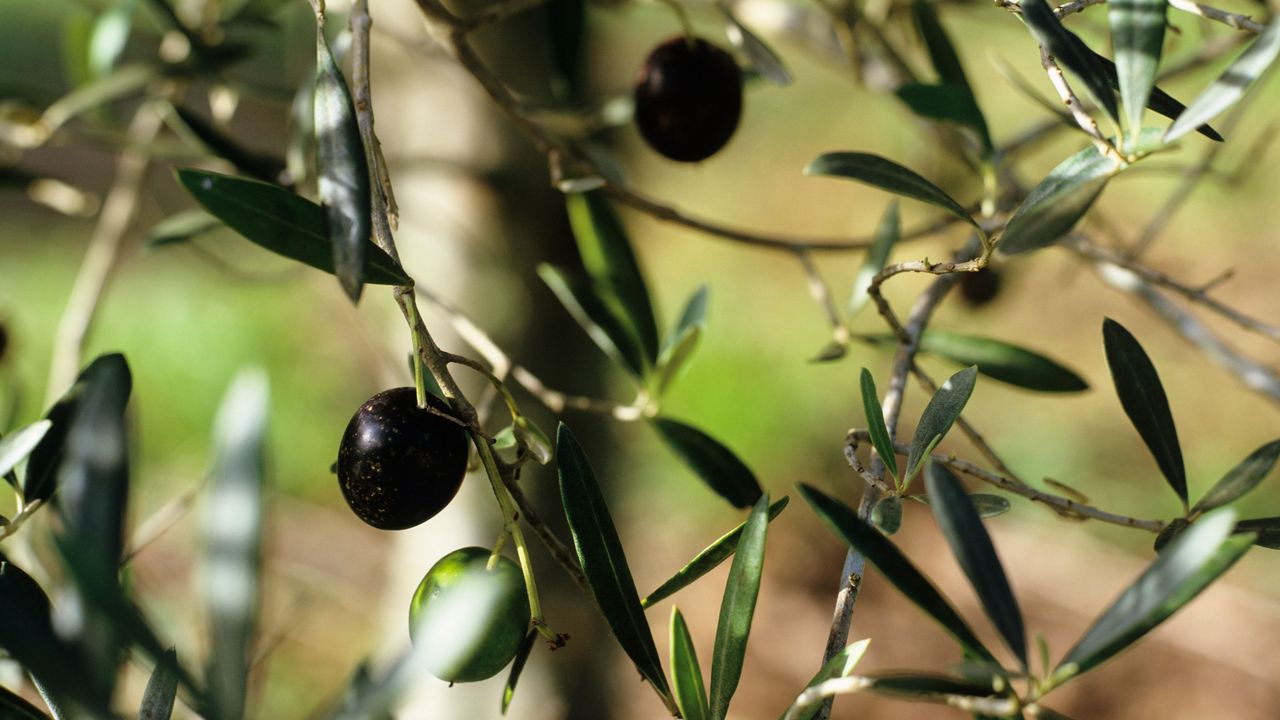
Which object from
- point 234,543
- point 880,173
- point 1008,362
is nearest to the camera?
point 234,543

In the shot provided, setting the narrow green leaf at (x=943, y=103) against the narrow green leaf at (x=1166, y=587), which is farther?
the narrow green leaf at (x=943, y=103)

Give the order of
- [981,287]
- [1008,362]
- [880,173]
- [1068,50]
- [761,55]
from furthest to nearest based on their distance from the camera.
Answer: [981,287] < [1008,362] < [761,55] < [880,173] < [1068,50]

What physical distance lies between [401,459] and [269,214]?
142 mm

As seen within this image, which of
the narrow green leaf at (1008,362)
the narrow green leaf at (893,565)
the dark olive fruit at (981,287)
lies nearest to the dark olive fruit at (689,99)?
the narrow green leaf at (1008,362)

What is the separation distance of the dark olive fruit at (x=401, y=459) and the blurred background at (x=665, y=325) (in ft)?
0.57

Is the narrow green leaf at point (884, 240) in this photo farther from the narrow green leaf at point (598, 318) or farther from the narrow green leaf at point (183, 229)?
the narrow green leaf at point (183, 229)

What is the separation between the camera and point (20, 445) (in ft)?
1.68

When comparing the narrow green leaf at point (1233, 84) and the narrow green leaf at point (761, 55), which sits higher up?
the narrow green leaf at point (1233, 84)

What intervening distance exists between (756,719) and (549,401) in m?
1.92

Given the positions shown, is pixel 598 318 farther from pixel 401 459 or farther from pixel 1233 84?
pixel 1233 84

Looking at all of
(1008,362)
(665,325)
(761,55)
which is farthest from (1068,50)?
(665,325)

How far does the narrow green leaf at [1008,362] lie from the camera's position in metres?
0.84

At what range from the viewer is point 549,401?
82 cm

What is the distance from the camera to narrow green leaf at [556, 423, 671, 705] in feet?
1.81
